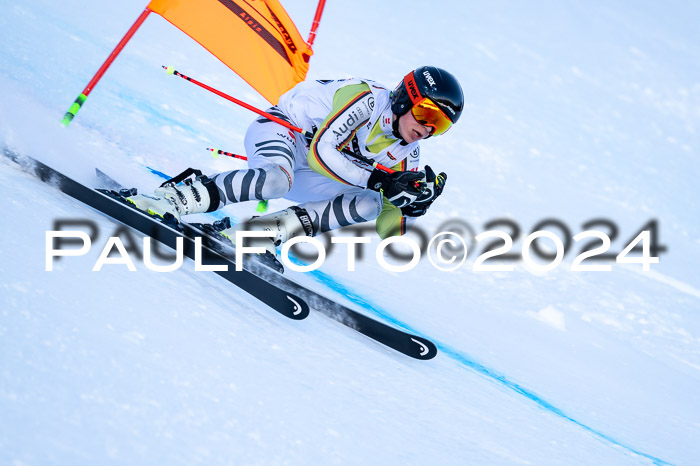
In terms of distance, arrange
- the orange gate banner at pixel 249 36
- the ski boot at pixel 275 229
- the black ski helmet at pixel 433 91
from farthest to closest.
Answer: the orange gate banner at pixel 249 36 < the ski boot at pixel 275 229 < the black ski helmet at pixel 433 91

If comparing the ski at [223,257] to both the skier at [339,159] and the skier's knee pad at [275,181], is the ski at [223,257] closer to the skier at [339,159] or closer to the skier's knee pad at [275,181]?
the skier at [339,159]

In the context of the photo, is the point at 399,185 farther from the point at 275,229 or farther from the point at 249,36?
the point at 249,36

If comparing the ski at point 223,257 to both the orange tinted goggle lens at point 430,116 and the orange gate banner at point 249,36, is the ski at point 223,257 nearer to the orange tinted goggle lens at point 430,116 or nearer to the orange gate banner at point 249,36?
the orange tinted goggle lens at point 430,116

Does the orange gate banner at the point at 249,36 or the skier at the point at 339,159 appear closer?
the skier at the point at 339,159

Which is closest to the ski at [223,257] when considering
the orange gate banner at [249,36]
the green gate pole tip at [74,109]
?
the green gate pole tip at [74,109]

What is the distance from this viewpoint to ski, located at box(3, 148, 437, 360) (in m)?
2.61

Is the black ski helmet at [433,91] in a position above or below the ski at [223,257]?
above

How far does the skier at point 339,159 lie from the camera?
2906 millimetres

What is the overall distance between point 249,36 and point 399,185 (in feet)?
6.85

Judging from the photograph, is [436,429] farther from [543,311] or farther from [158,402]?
[543,311]

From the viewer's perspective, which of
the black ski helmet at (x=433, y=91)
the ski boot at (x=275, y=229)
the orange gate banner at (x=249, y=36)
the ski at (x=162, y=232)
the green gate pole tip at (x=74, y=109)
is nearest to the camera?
the ski at (x=162, y=232)

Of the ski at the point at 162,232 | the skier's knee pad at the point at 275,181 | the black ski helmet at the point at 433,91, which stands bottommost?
the ski at the point at 162,232

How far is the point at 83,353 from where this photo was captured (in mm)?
1454

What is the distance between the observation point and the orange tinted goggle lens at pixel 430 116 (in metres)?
2.85
